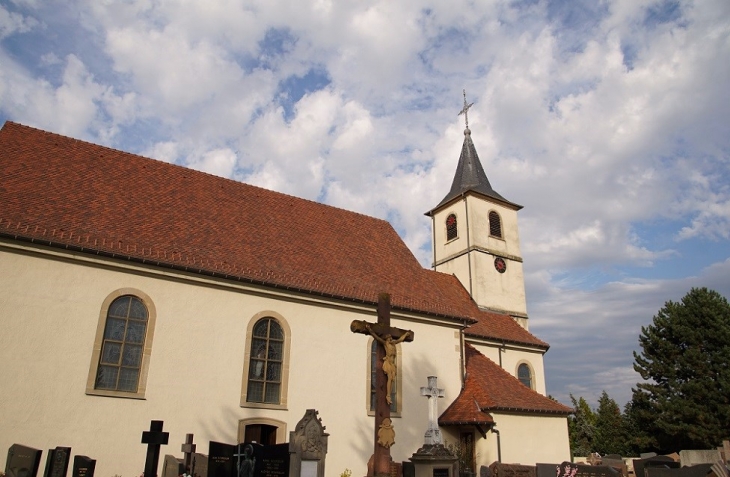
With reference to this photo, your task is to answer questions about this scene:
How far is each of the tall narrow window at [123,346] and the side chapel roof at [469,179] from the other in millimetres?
19108

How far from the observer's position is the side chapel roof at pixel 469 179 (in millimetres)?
29417

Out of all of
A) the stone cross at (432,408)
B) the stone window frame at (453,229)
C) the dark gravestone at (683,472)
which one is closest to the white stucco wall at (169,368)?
the stone cross at (432,408)

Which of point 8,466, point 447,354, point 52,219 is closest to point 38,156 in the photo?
point 52,219

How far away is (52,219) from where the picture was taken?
13.2 meters

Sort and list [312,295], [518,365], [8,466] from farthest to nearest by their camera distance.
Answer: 1. [518,365]
2. [312,295]
3. [8,466]

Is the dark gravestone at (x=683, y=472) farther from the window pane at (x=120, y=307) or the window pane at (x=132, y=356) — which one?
the window pane at (x=120, y=307)

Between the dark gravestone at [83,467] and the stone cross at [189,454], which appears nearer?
the dark gravestone at [83,467]

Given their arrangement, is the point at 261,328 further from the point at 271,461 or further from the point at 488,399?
the point at 488,399

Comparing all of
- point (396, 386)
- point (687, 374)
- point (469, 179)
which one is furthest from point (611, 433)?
point (396, 386)

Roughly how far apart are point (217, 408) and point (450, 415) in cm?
745

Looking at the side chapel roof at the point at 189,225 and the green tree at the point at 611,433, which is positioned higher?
the side chapel roof at the point at 189,225

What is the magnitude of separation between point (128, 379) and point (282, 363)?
13.0 feet

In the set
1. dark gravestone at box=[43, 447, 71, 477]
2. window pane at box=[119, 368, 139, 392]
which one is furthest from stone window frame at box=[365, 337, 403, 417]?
dark gravestone at box=[43, 447, 71, 477]

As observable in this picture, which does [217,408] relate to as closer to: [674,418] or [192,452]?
[192,452]
